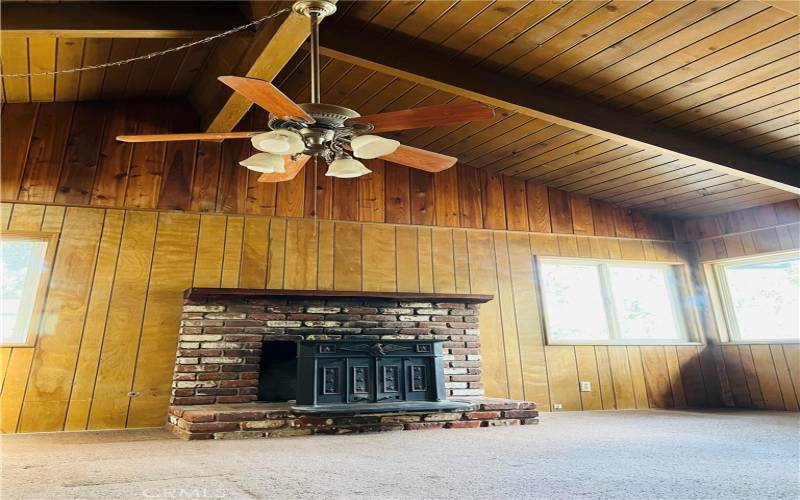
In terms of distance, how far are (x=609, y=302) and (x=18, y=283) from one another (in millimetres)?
5477

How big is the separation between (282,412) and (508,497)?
6.81 feet

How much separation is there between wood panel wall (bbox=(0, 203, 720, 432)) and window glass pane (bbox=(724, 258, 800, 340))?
550 mm

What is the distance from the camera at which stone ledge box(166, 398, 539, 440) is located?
10.4ft

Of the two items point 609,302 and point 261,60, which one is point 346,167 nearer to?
point 261,60

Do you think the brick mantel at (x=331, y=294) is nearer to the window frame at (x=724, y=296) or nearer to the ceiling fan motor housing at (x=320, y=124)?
the ceiling fan motor housing at (x=320, y=124)

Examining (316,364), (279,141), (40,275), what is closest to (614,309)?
(316,364)

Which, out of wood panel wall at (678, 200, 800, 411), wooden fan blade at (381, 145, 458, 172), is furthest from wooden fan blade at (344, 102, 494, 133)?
wood panel wall at (678, 200, 800, 411)

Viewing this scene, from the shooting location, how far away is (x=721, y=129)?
374 centimetres

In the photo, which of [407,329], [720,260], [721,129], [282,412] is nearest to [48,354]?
[282,412]

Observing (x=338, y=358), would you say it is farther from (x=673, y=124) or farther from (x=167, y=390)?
(x=673, y=124)

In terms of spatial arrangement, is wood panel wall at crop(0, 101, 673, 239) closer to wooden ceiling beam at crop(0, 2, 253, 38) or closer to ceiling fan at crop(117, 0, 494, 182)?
wooden ceiling beam at crop(0, 2, 253, 38)

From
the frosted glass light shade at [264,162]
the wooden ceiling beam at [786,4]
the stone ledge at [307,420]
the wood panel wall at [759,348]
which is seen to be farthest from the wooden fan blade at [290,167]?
the wood panel wall at [759,348]

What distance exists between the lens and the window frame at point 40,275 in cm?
363

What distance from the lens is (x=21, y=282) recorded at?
3.78 meters
